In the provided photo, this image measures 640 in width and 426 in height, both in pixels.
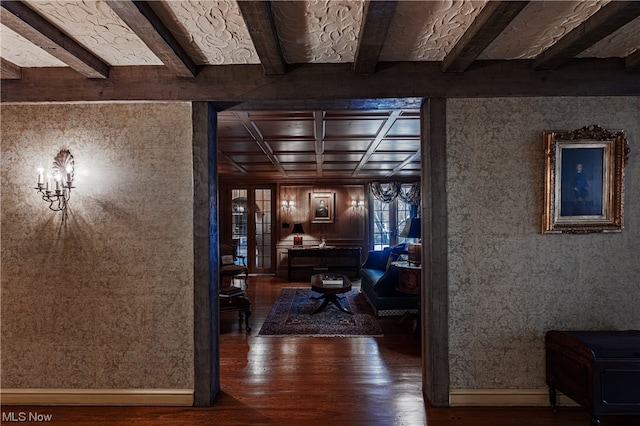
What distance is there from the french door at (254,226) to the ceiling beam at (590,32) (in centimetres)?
699

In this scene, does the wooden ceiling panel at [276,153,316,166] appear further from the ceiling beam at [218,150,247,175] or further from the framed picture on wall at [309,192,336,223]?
the framed picture on wall at [309,192,336,223]

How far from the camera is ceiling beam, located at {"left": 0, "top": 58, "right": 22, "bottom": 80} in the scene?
2399 mm

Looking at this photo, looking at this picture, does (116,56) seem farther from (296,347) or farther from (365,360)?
(365,360)

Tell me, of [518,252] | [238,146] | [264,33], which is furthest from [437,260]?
[238,146]

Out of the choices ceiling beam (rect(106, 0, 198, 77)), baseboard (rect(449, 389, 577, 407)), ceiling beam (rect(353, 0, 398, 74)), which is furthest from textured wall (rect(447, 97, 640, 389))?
ceiling beam (rect(106, 0, 198, 77))

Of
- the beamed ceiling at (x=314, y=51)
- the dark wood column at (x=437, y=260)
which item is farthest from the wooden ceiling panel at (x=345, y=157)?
the dark wood column at (x=437, y=260)

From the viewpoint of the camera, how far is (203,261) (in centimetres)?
254

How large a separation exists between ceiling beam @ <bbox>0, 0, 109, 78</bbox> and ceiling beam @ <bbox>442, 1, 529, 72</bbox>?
8.40ft

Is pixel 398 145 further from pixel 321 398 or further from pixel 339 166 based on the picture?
pixel 321 398

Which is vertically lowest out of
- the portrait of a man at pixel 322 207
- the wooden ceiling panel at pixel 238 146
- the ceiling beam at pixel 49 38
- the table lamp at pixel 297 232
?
the table lamp at pixel 297 232

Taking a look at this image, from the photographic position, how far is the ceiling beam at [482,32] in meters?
1.72

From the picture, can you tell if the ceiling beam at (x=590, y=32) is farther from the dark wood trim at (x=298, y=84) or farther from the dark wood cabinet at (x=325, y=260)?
the dark wood cabinet at (x=325, y=260)

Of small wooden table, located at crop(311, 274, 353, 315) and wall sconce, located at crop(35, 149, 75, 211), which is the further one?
small wooden table, located at crop(311, 274, 353, 315)

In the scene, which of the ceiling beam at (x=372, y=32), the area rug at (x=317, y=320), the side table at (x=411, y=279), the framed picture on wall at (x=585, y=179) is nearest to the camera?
the ceiling beam at (x=372, y=32)
